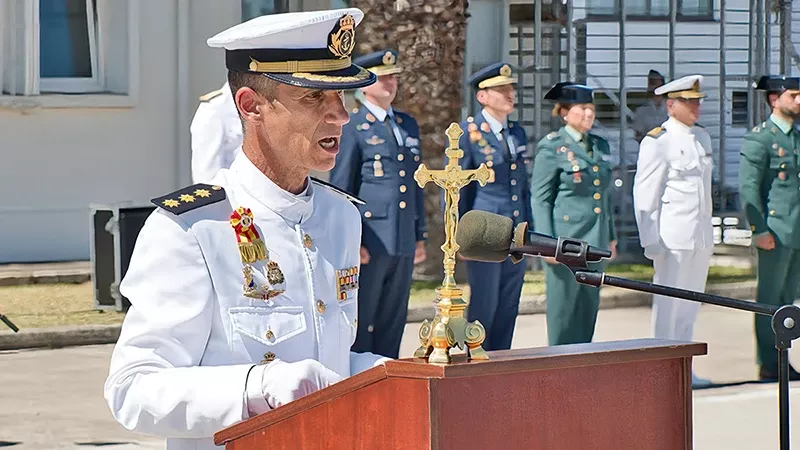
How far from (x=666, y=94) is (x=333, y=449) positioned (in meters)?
7.13

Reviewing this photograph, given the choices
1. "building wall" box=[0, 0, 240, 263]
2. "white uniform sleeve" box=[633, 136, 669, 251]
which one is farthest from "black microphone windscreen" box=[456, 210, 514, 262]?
"building wall" box=[0, 0, 240, 263]

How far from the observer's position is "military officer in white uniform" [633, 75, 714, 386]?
8.82 m

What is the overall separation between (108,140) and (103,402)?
18.2ft

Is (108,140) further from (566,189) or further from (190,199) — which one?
(190,199)

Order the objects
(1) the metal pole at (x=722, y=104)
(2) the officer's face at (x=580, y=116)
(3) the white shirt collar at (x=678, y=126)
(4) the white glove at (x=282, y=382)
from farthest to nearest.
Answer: (1) the metal pole at (x=722, y=104), (3) the white shirt collar at (x=678, y=126), (2) the officer's face at (x=580, y=116), (4) the white glove at (x=282, y=382)

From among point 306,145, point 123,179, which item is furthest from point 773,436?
point 123,179

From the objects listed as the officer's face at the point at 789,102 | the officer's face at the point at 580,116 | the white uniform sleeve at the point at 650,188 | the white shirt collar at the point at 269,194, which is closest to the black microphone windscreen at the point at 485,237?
the white shirt collar at the point at 269,194

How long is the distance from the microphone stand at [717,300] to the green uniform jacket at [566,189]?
5.89 meters

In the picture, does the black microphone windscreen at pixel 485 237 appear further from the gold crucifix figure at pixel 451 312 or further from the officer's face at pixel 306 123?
the officer's face at pixel 306 123

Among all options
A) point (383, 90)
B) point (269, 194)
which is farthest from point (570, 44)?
point (269, 194)

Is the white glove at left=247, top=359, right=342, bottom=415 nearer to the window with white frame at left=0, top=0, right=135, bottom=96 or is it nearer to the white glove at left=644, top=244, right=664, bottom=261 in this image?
the white glove at left=644, top=244, right=664, bottom=261

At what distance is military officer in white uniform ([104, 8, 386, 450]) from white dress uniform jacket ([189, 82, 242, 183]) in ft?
15.1

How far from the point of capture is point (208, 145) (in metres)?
7.58

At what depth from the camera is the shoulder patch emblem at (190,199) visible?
273 centimetres
